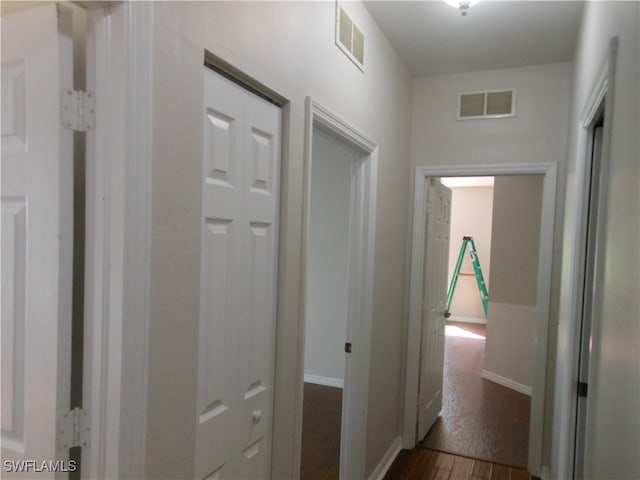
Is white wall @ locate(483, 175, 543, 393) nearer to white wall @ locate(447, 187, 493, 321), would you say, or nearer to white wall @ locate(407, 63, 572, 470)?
white wall @ locate(407, 63, 572, 470)

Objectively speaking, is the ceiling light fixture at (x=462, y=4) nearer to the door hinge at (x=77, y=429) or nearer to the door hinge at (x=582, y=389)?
the door hinge at (x=582, y=389)

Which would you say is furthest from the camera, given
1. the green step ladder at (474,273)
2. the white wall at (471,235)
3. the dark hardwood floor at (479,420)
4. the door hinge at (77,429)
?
the white wall at (471,235)

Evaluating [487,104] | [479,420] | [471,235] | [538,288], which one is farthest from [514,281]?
[471,235]

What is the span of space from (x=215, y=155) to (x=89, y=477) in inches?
34.0

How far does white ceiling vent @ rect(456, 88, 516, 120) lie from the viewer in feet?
9.86

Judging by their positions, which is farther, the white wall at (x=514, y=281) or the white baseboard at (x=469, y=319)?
the white baseboard at (x=469, y=319)

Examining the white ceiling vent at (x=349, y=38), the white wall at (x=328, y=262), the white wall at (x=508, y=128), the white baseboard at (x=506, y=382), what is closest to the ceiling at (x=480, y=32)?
the white wall at (x=508, y=128)

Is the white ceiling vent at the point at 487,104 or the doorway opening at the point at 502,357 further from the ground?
the white ceiling vent at the point at 487,104

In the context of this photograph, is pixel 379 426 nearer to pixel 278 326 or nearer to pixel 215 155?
pixel 278 326

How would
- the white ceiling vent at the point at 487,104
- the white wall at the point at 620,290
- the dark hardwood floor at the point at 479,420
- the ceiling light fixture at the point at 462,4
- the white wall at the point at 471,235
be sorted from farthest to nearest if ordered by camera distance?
the white wall at the point at 471,235 < the dark hardwood floor at the point at 479,420 < the white ceiling vent at the point at 487,104 < the ceiling light fixture at the point at 462,4 < the white wall at the point at 620,290

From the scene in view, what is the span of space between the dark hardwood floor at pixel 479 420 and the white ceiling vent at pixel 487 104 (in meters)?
2.46

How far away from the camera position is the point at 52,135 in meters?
0.95

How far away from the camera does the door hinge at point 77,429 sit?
0.98 meters

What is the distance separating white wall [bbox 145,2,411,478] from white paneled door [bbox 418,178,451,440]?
509mm
